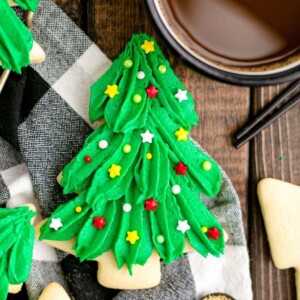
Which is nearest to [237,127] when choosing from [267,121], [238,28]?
[267,121]

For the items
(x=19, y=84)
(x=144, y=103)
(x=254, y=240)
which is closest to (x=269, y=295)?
(x=254, y=240)

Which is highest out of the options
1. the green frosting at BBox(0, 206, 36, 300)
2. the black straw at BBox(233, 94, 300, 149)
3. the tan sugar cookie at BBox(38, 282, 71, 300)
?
the black straw at BBox(233, 94, 300, 149)

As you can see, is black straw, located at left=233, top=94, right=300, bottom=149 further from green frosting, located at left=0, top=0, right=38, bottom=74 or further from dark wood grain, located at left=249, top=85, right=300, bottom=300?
green frosting, located at left=0, top=0, right=38, bottom=74

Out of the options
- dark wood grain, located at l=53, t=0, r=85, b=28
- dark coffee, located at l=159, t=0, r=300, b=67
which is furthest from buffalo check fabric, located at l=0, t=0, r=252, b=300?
dark coffee, located at l=159, t=0, r=300, b=67

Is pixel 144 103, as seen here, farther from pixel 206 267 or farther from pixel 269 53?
pixel 206 267

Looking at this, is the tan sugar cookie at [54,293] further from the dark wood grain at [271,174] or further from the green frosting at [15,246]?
the dark wood grain at [271,174]

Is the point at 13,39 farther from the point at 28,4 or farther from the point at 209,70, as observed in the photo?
the point at 209,70

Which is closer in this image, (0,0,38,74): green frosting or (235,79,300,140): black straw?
(0,0,38,74): green frosting
